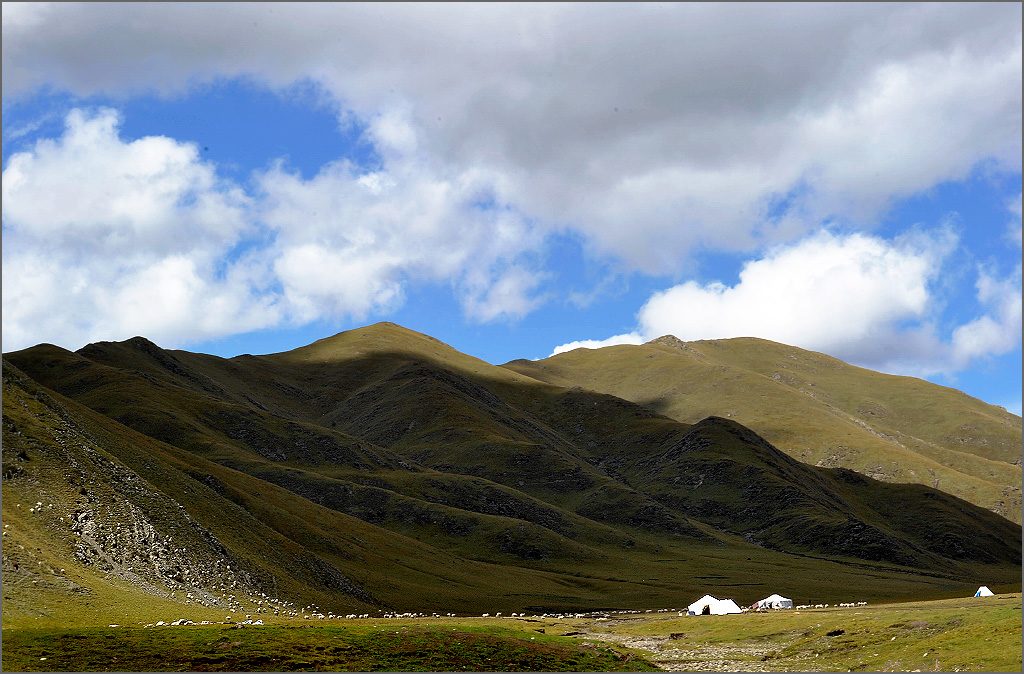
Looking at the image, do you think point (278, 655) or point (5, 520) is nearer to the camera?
point (278, 655)

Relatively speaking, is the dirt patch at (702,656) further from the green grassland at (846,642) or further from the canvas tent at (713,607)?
the canvas tent at (713,607)

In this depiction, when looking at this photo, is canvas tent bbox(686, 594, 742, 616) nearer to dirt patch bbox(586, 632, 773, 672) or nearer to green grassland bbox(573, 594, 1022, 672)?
green grassland bbox(573, 594, 1022, 672)

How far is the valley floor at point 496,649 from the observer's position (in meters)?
66.1

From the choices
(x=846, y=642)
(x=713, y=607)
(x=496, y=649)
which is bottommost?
(x=713, y=607)

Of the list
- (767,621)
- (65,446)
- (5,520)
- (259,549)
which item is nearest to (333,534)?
(259,549)

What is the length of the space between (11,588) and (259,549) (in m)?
62.6

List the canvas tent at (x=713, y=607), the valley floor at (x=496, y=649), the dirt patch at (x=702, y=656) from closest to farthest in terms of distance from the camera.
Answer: the valley floor at (x=496, y=649) → the dirt patch at (x=702, y=656) → the canvas tent at (x=713, y=607)

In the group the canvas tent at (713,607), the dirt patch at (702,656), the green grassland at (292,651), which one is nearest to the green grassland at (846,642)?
the dirt patch at (702,656)

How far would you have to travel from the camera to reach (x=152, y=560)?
117 m

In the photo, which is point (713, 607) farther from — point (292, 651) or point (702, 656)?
point (292, 651)

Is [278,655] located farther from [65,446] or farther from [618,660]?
[65,446]

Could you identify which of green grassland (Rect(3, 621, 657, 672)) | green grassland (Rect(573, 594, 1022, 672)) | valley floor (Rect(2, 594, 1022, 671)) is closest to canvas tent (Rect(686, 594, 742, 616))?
green grassland (Rect(573, 594, 1022, 672))

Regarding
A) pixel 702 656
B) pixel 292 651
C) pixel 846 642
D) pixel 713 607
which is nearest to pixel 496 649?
pixel 292 651

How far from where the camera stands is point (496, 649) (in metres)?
77.6
